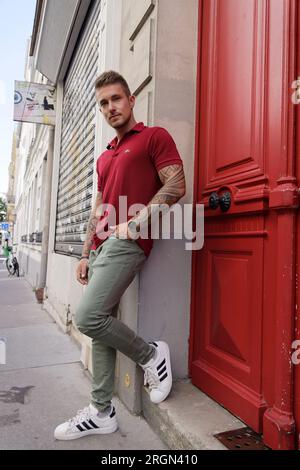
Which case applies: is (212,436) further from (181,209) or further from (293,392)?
(181,209)

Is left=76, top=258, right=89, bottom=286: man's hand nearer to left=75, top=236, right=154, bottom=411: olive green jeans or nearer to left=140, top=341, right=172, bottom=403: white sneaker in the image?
left=75, top=236, right=154, bottom=411: olive green jeans

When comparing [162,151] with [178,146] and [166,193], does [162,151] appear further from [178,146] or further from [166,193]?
[178,146]

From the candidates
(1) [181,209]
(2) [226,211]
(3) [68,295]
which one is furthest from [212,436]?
(3) [68,295]

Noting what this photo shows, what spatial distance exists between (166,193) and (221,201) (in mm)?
380

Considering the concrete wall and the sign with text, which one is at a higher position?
the sign with text

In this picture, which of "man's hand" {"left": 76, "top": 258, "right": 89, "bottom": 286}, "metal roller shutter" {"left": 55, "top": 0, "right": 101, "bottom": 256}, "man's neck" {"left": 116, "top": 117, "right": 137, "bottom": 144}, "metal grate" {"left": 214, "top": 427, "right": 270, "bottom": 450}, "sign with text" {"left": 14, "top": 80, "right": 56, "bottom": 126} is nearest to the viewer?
"metal grate" {"left": 214, "top": 427, "right": 270, "bottom": 450}

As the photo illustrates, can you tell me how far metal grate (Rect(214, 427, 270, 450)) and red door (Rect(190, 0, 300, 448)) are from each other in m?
0.05

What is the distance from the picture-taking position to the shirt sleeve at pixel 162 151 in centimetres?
218

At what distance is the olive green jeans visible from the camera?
6.91ft

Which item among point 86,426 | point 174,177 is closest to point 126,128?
point 174,177

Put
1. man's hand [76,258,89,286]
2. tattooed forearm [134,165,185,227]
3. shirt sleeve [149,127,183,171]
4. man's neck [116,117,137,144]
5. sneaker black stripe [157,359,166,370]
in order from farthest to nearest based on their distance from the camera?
man's hand [76,258,89,286], man's neck [116,117,137,144], sneaker black stripe [157,359,166,370], shirt sleeve [149,127,183,171], tattooed forearm [134,165,185,227]

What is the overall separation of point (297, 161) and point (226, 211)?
54 centimetres

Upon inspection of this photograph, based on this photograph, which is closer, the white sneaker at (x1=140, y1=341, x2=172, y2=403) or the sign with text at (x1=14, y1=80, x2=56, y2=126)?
the white sneaker at (x1=140, y1=341, x2=172, y2=403)

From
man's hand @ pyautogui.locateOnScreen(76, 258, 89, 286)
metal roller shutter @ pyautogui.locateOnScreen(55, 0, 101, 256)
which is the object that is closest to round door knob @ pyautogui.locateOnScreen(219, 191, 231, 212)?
man's hand @ pyautogui.locateOnScreen(76, 258, 89, 286)
